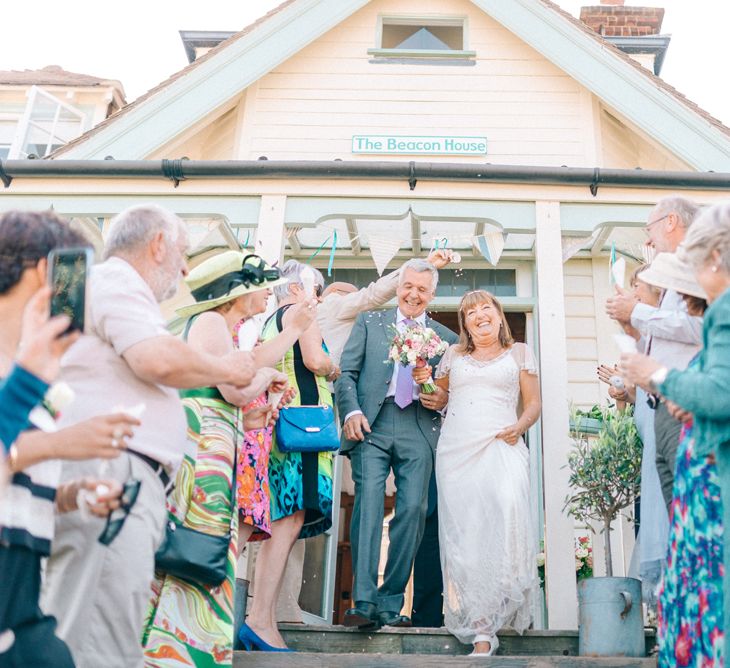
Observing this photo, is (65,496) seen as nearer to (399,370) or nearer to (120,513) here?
(120,513)

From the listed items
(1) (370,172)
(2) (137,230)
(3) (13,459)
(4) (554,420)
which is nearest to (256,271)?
(2) (137,230)

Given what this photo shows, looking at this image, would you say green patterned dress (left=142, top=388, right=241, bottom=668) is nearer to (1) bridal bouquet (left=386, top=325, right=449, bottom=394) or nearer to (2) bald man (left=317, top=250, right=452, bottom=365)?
(1) bridal bouquet (left=386, top=325, right=449, bottom=394)

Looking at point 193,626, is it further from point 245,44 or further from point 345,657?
point 245,44

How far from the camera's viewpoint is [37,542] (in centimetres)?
205

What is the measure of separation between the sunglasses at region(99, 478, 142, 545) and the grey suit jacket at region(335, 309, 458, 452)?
2.69 m

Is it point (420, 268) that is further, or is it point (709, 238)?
point (420, 268)

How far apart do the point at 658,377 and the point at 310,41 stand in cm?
613

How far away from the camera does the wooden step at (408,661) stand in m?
3.76

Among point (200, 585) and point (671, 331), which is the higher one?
point (671, 331)

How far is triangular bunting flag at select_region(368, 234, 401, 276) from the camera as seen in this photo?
6.23 metres

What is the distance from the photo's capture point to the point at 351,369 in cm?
516

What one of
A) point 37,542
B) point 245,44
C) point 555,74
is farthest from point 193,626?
point 555,74

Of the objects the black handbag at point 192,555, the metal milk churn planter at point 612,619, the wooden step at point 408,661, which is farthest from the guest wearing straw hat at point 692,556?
the black handbag at point 192,555

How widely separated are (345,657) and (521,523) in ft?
3.88
